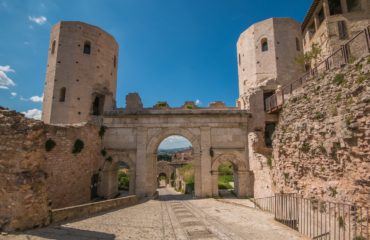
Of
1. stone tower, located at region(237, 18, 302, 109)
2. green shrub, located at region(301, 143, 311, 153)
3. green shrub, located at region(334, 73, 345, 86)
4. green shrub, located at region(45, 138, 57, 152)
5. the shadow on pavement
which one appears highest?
stone tower, located at region(237, 18, 302, 109)

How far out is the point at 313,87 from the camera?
7.48 meters

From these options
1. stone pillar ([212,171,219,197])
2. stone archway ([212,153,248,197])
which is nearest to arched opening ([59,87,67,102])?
stone archway ([212,153,248,197])

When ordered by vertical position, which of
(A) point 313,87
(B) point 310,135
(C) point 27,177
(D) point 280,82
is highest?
(D) point 280,82

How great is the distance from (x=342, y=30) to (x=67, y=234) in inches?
930

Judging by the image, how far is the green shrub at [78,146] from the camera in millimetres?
12746

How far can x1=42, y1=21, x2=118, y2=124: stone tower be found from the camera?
1792 centimetres

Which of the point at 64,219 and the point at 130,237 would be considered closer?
the point at 130,237

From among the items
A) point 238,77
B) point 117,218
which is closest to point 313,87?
point 117,218

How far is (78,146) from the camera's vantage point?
13.0 m

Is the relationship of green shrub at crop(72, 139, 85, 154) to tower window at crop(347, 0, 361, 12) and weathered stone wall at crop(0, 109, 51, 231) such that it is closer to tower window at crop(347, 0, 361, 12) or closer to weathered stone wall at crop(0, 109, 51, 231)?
weathered stone wall at crop(0, 109, 51, 231)

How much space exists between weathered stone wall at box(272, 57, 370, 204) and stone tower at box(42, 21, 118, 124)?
1537cm

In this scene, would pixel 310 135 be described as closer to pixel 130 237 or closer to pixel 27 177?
pixel 130 237

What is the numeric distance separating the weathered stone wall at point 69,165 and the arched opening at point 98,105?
5286 mm

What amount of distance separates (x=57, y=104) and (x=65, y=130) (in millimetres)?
7096
